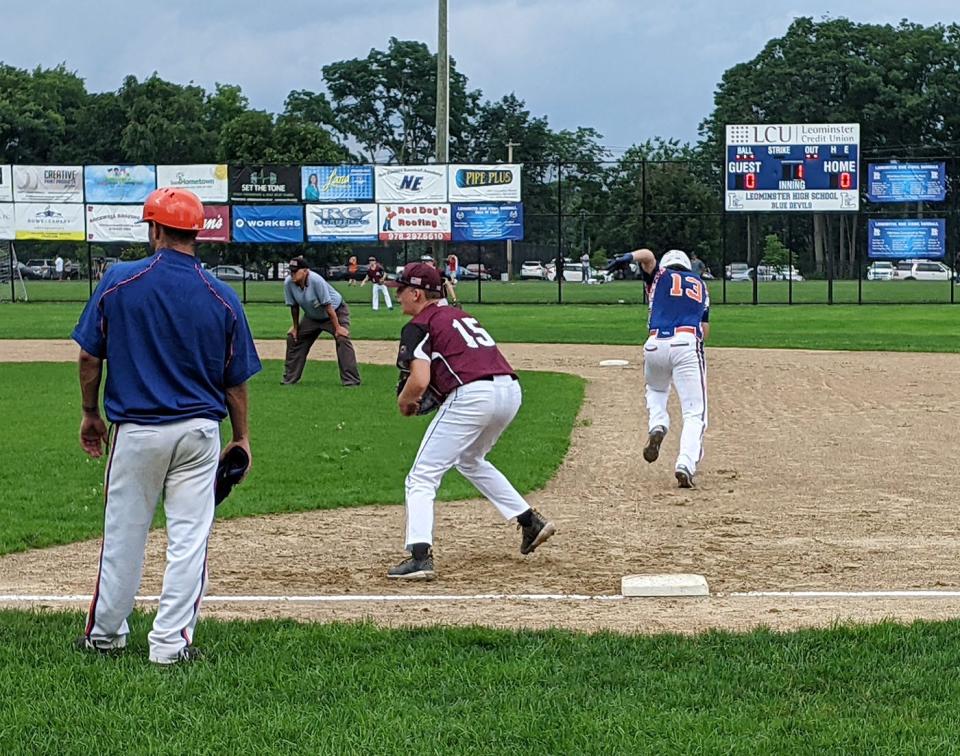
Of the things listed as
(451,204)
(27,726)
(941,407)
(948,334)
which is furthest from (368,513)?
(451,204)

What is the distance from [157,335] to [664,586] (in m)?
2.98

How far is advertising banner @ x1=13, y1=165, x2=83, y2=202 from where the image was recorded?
44.5 metres

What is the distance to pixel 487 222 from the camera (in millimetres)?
43812

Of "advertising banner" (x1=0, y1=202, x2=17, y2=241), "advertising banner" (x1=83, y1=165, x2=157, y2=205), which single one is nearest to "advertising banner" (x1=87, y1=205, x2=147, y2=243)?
"advertising banner" (x1=83, y1=165, x2=157, y2=205)

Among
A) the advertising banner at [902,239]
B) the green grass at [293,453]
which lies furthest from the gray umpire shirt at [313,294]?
the advertising banner at [902,239]

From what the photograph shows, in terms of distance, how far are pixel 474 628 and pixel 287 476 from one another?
206 inches

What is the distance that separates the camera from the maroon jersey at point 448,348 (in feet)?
23.7

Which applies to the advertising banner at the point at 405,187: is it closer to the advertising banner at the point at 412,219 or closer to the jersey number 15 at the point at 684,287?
the advertising banner at the point at 412,219

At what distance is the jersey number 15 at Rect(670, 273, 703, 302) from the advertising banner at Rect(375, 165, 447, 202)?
110 ft

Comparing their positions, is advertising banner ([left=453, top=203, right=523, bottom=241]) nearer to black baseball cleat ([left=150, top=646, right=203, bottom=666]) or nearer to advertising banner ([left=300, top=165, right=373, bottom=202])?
advertising banner ([left=300, top=165, right=373, bottom=202])

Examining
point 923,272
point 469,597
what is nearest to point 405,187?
point 469,597

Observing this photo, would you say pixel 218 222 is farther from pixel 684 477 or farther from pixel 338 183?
pixel 684 477

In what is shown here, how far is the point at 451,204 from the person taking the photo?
144 feet

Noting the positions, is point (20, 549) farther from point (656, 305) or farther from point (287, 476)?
point (656, 305)
